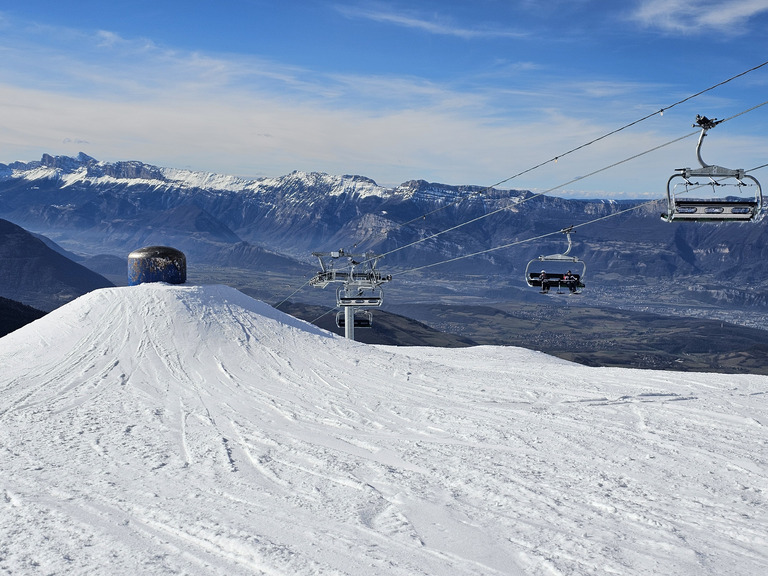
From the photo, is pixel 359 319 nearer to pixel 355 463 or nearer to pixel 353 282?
pixel 353 282

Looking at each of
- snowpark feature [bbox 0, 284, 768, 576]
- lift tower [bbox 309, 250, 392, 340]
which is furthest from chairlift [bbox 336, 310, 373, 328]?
snowpark feature [bbox 0, 284, 768, 576]

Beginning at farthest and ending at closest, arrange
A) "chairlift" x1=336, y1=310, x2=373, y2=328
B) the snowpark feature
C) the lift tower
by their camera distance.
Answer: "chairlift" x1=336, y1=310, x2=373, y2=328, the lift tower, the snowpark feature

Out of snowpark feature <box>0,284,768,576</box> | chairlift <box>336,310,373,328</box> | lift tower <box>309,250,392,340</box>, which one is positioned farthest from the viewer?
chairlift <box>336,310,373,328</box>

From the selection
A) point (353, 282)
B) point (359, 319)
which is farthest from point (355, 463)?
point (359, 319)

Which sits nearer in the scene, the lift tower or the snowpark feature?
the snowpark feature

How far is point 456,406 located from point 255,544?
12871 mm

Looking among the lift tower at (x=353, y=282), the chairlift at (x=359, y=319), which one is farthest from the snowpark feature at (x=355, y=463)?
the chairlift at (x=359, y=319)

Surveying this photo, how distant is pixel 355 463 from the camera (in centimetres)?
1667

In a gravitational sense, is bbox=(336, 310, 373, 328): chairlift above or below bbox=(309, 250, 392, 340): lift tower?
below

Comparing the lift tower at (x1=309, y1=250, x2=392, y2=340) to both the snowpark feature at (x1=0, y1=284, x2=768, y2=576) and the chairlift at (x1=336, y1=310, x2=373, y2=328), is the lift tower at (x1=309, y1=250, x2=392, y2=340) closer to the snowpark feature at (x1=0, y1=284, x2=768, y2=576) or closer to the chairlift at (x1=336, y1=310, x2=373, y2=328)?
the chairlift at (x1=336, y1=310, x2=373, y2=328)

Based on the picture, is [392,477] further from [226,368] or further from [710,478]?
[226,368]

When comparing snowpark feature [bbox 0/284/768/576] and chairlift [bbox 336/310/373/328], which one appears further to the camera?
chairlift [bbox 336/310/373/328]

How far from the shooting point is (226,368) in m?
28.5

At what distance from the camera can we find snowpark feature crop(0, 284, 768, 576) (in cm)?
1144
